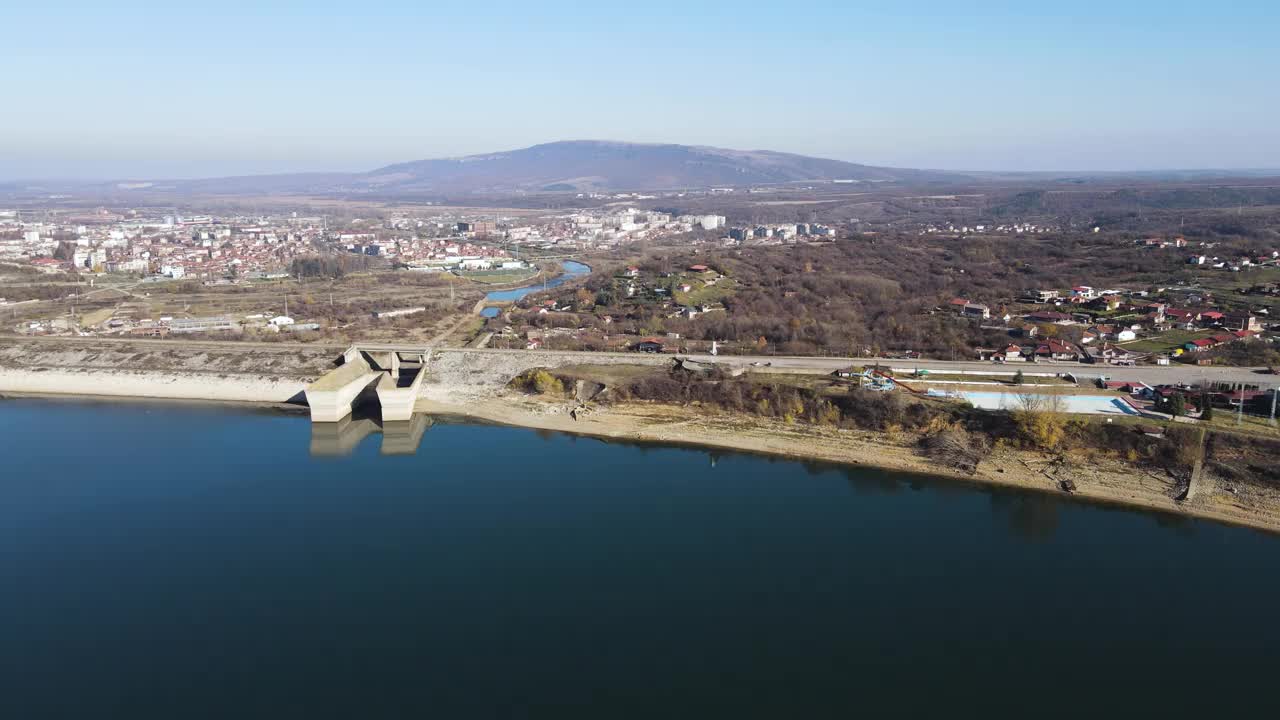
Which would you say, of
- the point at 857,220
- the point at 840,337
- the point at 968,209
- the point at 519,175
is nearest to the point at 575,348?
the point at 840,337

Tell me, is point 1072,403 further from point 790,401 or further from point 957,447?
point 790,401

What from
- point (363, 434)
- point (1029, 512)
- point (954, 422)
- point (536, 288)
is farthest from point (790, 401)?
point (536, 288)

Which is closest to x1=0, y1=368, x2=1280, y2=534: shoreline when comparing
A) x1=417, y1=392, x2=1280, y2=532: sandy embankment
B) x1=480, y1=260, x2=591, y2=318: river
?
x1=417, y1=392, x2=1280, y2=532: sandy embankment

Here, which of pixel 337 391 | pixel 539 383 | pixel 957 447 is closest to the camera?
pixel 957 447

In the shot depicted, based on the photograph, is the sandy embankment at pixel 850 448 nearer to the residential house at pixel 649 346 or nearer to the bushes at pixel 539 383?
the bushes at pixel 539 383

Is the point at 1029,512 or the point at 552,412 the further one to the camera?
the point at 552,412

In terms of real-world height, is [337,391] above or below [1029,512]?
above
